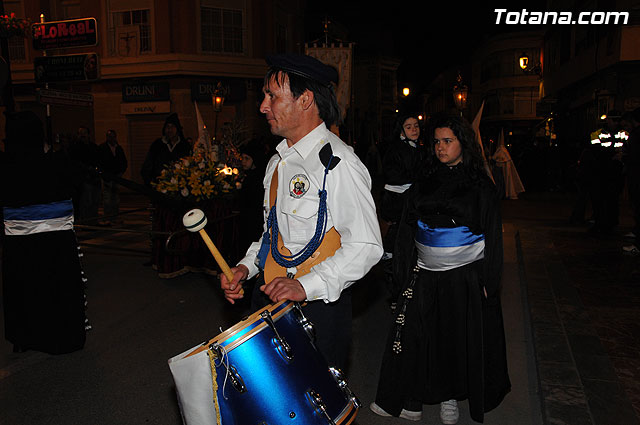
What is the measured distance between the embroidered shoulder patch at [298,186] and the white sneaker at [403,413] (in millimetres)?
2084

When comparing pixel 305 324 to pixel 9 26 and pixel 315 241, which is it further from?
pixel 9 26

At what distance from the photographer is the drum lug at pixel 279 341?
72.3 inches

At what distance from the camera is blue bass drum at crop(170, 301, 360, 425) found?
5.81 feet

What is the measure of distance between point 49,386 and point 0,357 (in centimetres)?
100

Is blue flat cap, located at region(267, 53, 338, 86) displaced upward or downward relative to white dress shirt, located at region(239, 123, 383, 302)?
upward

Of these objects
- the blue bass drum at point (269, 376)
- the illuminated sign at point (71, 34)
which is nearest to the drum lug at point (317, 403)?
the blue bass drum at point (269, 376)

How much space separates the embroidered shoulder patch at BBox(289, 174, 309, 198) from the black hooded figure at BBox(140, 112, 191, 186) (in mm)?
7085

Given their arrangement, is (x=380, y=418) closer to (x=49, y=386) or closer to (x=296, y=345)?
(x=296, y=345)

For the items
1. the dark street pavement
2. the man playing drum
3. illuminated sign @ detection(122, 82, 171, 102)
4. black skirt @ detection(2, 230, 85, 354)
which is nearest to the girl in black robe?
the dark street pavement

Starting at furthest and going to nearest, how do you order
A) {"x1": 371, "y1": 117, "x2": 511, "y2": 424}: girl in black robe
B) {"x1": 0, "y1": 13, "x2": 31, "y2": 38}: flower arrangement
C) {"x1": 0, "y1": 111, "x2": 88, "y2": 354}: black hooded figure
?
{"x1": 0, "y1": 13, "x2": 31, "y2": 38}: flower arrangement, {"x1": 0, "y1": 111, "x2": 88, "y2": 354}: black hooded figure, {"x1": 371, "y1": 117, "x2": 511, "y2": 424}: girl in black robe

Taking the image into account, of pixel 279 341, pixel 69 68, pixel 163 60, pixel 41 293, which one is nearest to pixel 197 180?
pixel 41 293

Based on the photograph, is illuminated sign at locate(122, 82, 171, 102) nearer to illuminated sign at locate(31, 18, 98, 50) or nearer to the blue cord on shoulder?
illuminated sign at locate(31, 18, 98, 50)

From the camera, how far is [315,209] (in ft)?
7.59

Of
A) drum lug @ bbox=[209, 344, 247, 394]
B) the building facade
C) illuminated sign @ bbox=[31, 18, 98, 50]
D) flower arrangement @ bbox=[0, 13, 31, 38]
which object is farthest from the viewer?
the building facade
